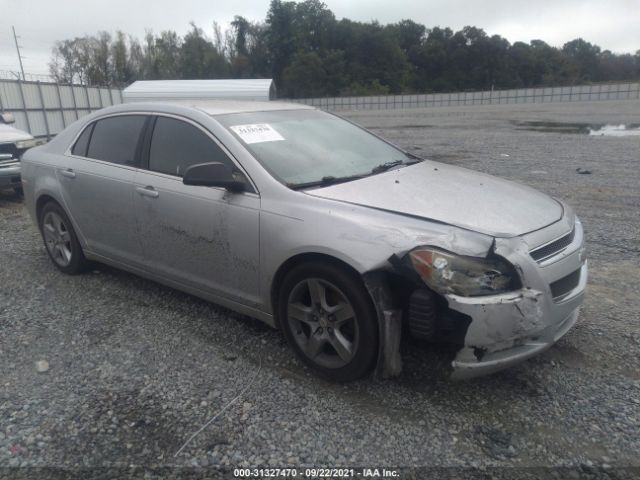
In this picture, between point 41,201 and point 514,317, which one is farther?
point 41,201

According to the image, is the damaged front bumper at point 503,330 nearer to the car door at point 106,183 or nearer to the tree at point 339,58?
the car door at point 106,183

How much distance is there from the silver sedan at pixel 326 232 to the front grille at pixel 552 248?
0.01 metres

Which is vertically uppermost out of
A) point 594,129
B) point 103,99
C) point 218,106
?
point 218,106

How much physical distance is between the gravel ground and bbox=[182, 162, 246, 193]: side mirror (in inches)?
43.5

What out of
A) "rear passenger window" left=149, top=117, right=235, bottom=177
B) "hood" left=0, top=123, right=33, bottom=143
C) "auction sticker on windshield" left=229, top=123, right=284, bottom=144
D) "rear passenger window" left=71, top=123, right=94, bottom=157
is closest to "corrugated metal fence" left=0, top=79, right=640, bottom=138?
"hood" left=0, top=123, right=33, bottom=143

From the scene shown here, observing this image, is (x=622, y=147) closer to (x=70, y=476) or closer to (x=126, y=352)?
(x=126, y=352)

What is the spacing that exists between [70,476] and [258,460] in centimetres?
86

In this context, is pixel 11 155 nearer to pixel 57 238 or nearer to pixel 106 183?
pixel 57 238

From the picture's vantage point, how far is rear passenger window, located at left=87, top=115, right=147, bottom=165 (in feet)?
13.9

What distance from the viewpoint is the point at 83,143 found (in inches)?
187

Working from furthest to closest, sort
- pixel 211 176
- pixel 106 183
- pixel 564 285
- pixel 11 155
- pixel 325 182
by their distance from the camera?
pixel 11 155, pixel 106 183, pixel 325 182, pixel 211 176, pixel 564 285

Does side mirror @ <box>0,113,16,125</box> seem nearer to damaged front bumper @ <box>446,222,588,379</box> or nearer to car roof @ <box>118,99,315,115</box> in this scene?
car roof @ <box>118,99,315,115</box>

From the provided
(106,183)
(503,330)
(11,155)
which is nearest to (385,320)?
(503,330)

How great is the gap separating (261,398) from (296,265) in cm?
78
